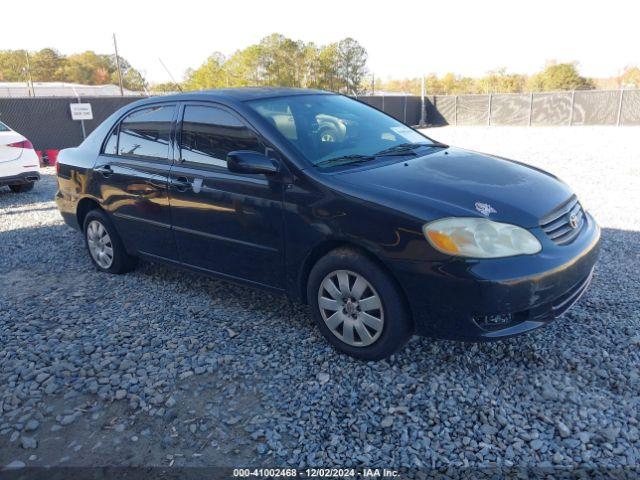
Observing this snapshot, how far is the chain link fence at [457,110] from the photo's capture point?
55.9ft

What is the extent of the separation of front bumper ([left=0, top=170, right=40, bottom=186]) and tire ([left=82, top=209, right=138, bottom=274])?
5.13 metres

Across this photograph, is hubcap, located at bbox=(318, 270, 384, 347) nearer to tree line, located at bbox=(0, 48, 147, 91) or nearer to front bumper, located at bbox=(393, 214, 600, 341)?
front bumper, located at bbox=(393, 214, 600, 341)

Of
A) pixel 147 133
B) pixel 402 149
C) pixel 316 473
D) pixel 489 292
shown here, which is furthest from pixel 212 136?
pixel 316 473

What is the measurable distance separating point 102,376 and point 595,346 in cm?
323

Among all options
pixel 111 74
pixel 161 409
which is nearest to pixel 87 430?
pixel 161 409

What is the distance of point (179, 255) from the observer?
167 inches

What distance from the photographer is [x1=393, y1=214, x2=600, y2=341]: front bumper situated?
273cm

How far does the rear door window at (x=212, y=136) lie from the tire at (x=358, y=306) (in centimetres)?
Answer: 101

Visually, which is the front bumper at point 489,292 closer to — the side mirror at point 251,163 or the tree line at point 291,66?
the side mirror at point 251,163

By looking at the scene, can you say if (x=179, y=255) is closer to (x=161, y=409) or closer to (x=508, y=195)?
(x=161, y=409)

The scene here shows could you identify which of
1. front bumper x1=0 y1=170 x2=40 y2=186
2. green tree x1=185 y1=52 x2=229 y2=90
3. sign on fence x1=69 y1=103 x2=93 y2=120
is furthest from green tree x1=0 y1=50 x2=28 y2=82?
front bumper x1=0 y1=170 x2=40 y2=186

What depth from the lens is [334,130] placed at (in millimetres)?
3803

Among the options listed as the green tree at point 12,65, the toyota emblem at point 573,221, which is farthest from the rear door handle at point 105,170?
the green tree at point 12,65

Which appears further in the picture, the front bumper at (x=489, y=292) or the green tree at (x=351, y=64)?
the green tree at (x=351, y=64)
